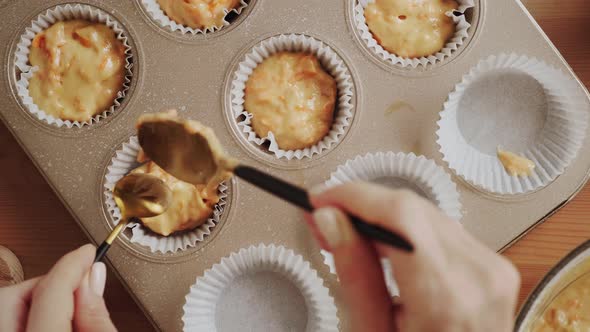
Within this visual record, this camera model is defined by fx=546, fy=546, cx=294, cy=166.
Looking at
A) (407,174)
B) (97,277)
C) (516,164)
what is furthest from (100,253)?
(516,164)

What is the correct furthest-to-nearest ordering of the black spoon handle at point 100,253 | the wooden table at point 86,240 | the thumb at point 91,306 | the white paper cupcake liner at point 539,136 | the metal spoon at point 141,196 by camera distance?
the wooden table at point 86,240 → the white paper cupcake liner at point 539,136 → the metal spoon at point 141,196 → the black spoon handle at point 100,253 → the thumb at point 91,306

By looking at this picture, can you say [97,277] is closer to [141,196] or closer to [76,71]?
[141,196]

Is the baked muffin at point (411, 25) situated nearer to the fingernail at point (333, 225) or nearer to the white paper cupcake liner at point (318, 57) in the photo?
the white paper cupcake liner at point (318, 57)

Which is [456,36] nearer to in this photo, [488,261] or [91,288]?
[488,261]

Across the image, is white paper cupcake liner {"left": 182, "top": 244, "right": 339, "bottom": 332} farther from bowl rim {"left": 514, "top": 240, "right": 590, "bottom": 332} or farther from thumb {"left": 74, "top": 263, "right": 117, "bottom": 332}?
bowl rim {"left": 514, "top": 240, "right": 590, "bottom": 332}

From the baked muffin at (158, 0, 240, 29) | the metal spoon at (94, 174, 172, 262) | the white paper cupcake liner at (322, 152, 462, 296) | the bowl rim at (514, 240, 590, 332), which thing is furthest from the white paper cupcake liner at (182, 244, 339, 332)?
the baked muffin at (158, 0, 240, 29)

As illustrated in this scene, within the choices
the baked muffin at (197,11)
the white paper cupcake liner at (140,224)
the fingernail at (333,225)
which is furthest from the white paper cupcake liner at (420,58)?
the fingernail at (333,225)
